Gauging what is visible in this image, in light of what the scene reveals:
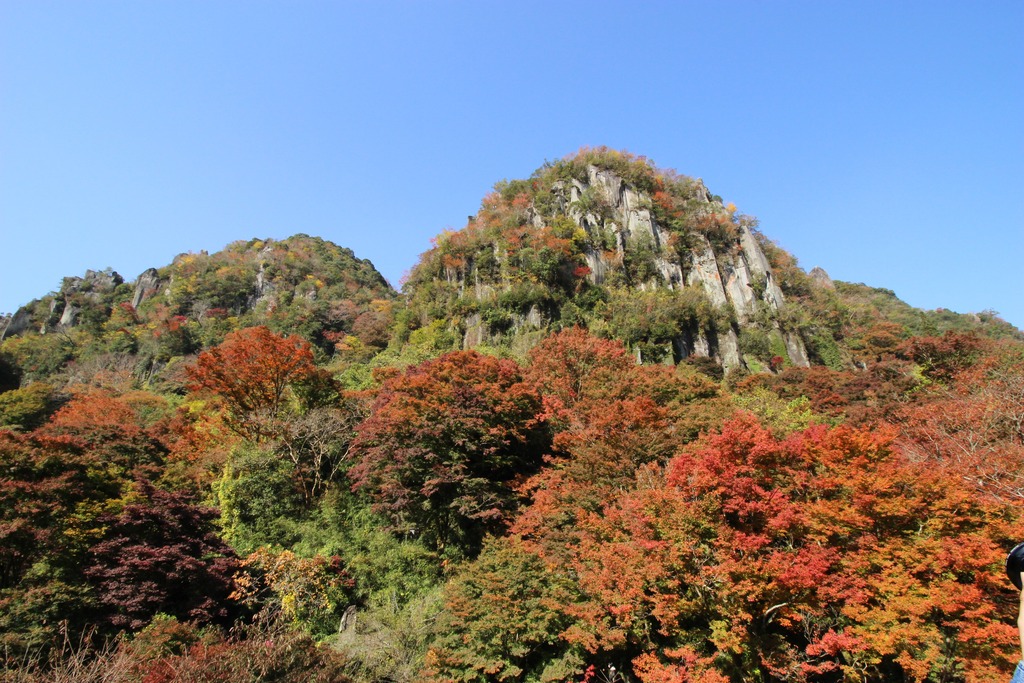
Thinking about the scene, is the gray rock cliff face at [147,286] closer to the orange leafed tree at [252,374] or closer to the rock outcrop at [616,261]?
the rock outcrop at [616,261]

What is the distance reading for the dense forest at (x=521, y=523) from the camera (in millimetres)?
9789

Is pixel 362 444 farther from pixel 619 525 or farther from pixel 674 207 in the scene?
pixel 674 207

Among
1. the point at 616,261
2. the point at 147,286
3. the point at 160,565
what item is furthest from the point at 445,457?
the point at 147,286

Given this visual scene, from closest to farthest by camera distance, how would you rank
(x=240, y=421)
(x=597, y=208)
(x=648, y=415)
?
(x=648, y=415) → (x=240, y=421) → (x=597, y=208)

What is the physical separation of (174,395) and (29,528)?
2954 centimetres

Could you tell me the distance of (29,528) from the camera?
1110 cm

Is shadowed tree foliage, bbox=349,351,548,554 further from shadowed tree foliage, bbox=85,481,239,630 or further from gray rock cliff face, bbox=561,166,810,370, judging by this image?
gray rock cliff face, bbox=561,166,810,370

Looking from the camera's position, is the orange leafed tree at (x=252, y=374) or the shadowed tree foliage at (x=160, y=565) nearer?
the shadowed tree foliage at (x=160, y=565)

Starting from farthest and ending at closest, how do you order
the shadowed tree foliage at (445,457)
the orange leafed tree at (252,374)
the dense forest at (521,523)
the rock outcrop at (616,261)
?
the rock outcrop at (616,261) < the orange leafed tree at (252,374) < the shadowed tree foliage at (445,457) < the dense forest at (521,523)

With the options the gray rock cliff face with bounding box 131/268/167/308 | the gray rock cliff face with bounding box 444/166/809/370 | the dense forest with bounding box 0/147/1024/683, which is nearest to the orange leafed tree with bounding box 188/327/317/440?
the dense forest with bounding box 0/147/1024/683

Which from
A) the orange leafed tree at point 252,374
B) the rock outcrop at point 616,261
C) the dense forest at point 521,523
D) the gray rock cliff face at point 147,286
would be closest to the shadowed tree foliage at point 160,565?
the dense forest at point 521,523

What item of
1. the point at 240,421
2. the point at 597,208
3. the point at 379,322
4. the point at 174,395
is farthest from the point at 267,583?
the point at 597,208

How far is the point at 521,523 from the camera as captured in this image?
14.1 m

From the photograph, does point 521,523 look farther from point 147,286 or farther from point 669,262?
point 147,286
